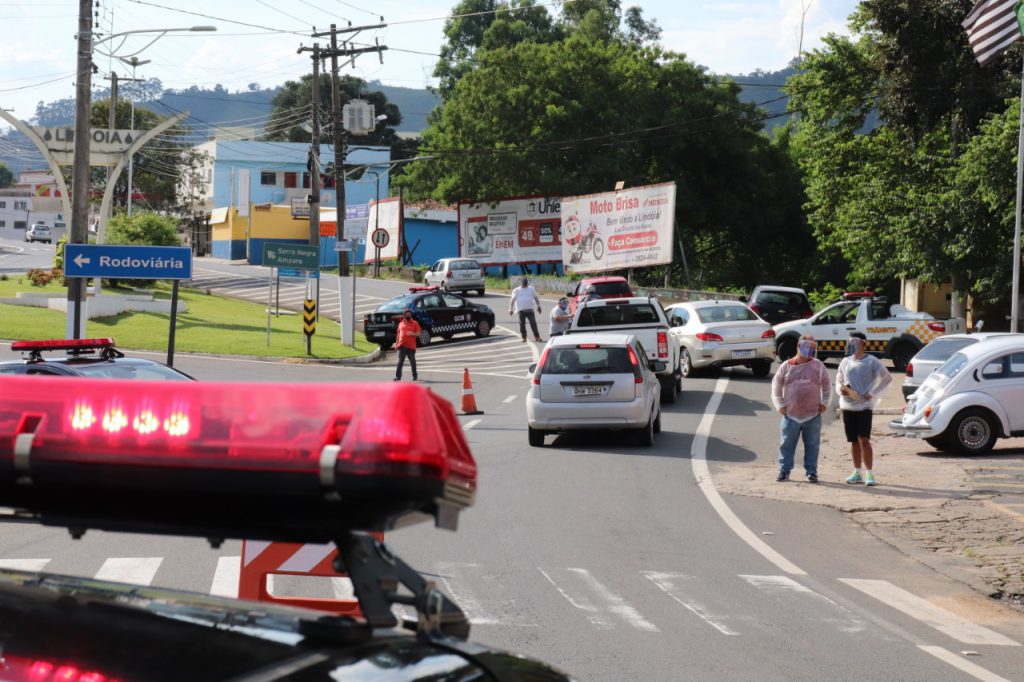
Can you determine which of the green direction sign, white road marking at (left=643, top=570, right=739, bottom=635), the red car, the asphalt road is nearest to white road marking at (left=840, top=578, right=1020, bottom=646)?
the asphalt road

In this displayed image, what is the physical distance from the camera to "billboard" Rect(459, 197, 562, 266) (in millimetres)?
66062

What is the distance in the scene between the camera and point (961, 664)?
7945 millimetres

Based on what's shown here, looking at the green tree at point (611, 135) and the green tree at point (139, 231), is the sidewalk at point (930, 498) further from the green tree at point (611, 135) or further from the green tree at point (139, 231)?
the green tree at point (611, 135)

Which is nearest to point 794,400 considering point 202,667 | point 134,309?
point 202,667

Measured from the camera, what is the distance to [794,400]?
1606 cm

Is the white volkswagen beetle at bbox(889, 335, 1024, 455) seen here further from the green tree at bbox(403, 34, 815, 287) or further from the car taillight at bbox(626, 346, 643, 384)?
the green tree at bbox(403, 34, 815, 287)

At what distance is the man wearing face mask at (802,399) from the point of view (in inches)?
631

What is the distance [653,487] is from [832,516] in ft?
7.51

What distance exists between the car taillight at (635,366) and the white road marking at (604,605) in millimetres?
8608

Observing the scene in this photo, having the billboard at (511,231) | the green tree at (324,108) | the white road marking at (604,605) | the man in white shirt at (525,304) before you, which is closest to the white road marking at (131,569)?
the white road marking at (604,605)

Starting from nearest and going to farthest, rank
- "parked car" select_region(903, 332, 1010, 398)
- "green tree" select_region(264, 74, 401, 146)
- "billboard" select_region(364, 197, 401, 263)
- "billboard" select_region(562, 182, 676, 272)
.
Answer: "parked car" select_region(903, 332, 1010, 398), "billboard" select_region(562, 182, 676, 272), "billboard" select_region(364, 197, 401, 263), "green tree" select_region(264, 74, 401, 146)

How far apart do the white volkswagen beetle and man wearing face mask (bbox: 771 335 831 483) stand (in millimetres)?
3102

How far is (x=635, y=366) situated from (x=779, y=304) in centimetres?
1811

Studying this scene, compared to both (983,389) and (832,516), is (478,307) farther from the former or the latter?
(832,516)
